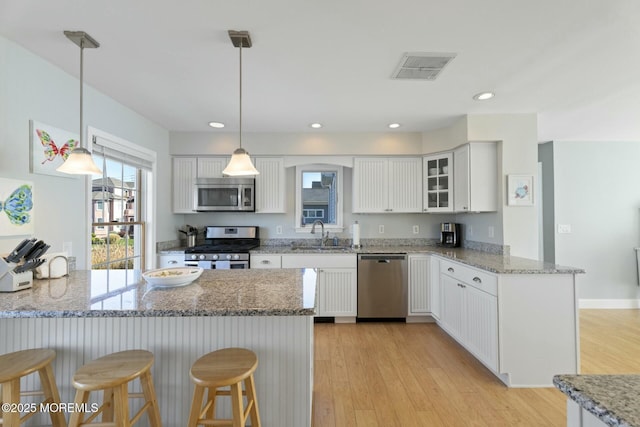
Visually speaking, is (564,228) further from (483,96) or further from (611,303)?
(483,96)

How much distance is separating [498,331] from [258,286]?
1.88 meters

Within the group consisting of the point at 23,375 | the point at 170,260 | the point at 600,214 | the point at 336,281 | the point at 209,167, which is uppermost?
the point at 209,167

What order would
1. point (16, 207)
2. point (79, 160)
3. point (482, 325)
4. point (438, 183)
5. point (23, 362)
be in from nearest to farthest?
point (23, 362)
point (79, 160)
point (16, 207)
point (482, 325)
point (438, 183)

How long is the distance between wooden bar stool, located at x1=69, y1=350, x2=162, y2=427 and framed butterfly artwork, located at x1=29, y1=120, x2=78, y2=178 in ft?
4.89

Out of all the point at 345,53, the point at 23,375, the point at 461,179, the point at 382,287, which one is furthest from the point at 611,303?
the point at 23,375

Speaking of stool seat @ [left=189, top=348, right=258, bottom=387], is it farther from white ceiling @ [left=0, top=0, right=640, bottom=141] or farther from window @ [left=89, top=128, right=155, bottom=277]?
window @ [left=89, top=128, right=155, bottom=277]

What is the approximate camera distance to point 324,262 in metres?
3.44

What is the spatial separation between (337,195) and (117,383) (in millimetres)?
3214

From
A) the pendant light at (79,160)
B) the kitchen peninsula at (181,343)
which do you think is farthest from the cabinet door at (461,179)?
the pendant light at (79,160)

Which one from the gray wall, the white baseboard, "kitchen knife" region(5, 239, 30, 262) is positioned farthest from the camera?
the gray wall

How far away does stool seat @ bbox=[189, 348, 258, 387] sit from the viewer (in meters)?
1.17

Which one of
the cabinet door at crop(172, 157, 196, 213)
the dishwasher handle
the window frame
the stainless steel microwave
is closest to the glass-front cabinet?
the dishwasher handle

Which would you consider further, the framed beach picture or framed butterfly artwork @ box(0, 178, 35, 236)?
the framed beach picture

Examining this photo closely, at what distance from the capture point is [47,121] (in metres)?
1.99
